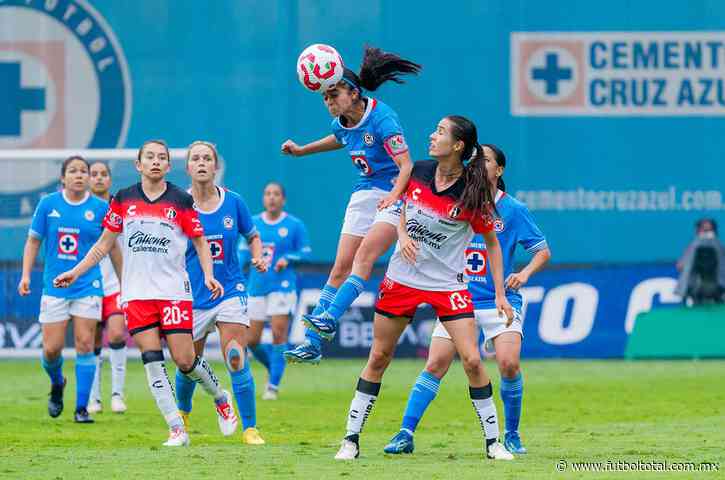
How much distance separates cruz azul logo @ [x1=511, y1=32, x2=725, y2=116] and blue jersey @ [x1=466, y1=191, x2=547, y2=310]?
11803mm

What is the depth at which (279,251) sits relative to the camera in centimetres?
1756

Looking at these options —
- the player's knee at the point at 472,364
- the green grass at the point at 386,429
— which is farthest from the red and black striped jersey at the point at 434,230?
the green grass at the point at 386,429

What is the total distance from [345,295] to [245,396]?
169 cm

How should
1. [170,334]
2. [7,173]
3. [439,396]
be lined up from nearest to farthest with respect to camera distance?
[170,334]
[439,396]
[7,173]

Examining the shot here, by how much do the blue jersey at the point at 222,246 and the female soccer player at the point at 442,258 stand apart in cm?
198

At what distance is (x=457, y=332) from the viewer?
10289mm

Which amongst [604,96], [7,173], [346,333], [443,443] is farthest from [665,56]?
[443,443]

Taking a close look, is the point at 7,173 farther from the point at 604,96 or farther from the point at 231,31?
the point at 604,96

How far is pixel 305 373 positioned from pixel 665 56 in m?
7.36

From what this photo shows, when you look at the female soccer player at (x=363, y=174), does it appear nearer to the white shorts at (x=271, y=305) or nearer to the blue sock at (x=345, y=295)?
the blue sock at (x=345, y=295)

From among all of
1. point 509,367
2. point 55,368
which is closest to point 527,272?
point 509,367

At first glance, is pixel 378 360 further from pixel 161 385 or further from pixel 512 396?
pixel 161 385

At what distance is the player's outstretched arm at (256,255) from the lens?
462 inches

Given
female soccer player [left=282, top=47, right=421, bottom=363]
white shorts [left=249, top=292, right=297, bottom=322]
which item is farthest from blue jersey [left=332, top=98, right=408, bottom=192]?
white shorts [left=249, top=292, right=297, bottom=322]
